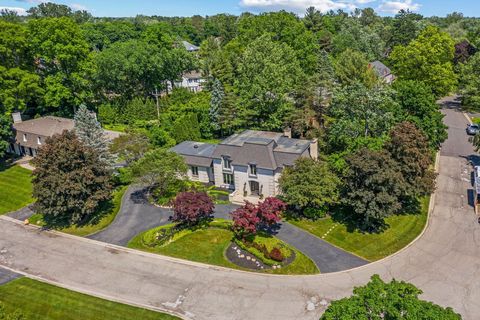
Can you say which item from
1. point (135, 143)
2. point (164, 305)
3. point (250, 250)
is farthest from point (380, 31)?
point (164, 305)

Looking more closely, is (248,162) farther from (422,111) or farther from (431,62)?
(431,62)

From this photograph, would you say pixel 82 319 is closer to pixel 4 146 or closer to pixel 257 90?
pixel 4 146

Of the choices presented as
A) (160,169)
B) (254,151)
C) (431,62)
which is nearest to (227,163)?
(254,151)

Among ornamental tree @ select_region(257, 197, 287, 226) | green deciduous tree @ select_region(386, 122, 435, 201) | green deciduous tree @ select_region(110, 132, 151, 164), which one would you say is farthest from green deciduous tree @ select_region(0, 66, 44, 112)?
green deciduous tree @ select_region(386, 122, 435, 201)

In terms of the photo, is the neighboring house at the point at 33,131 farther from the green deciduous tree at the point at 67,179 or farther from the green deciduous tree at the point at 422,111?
the green deciduous tree at the point at 422,111

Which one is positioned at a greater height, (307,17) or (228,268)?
(307,17)

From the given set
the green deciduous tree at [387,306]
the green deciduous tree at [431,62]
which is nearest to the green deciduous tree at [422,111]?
the green deciduous tree at [431,62]
